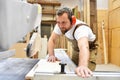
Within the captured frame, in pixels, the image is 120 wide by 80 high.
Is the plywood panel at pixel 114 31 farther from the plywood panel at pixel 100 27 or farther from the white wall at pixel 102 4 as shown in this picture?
the white wall at pixel 102 4

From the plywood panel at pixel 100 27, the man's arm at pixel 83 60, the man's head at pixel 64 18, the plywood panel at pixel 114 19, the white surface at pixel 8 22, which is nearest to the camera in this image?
the white surface at pixel 8 22

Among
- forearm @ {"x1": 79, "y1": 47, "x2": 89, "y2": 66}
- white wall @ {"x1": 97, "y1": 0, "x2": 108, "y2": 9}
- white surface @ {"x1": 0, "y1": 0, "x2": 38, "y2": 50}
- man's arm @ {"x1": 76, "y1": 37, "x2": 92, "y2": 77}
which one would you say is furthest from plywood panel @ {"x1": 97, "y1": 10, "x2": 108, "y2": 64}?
white surface @ {"x1": 0, "y1": 0, "x2": 38, "y2": 50}

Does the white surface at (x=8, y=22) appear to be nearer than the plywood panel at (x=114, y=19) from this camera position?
Yes

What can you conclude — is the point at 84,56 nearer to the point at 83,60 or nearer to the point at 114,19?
the point at 83,60

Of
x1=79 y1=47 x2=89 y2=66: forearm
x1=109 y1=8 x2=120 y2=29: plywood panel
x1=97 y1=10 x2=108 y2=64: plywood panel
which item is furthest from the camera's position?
x1=97 y1=10 x2=108 y2=64: plywood panel

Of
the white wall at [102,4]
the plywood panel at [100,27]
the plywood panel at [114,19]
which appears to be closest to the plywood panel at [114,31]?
the plywood panel at [114,19]

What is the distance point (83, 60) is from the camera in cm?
110

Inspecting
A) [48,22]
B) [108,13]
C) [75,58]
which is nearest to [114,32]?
[108,13]

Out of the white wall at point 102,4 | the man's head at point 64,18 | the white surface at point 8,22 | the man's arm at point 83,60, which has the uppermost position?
the white wall at point 102,4

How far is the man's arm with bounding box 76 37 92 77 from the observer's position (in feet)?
2.71

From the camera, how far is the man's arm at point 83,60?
32.5 inches

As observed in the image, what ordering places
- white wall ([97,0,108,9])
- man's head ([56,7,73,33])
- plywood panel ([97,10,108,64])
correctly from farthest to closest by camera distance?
white wall ([97,0,108,9]), plywood panel ([97,10,108,64]), man's head ([56,7,73,33])

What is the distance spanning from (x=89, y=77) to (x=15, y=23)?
1.57ft

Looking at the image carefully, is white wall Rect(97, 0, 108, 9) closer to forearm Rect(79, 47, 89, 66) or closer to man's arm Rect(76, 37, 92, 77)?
man's arm Rect(76, 37, 92, 77)
